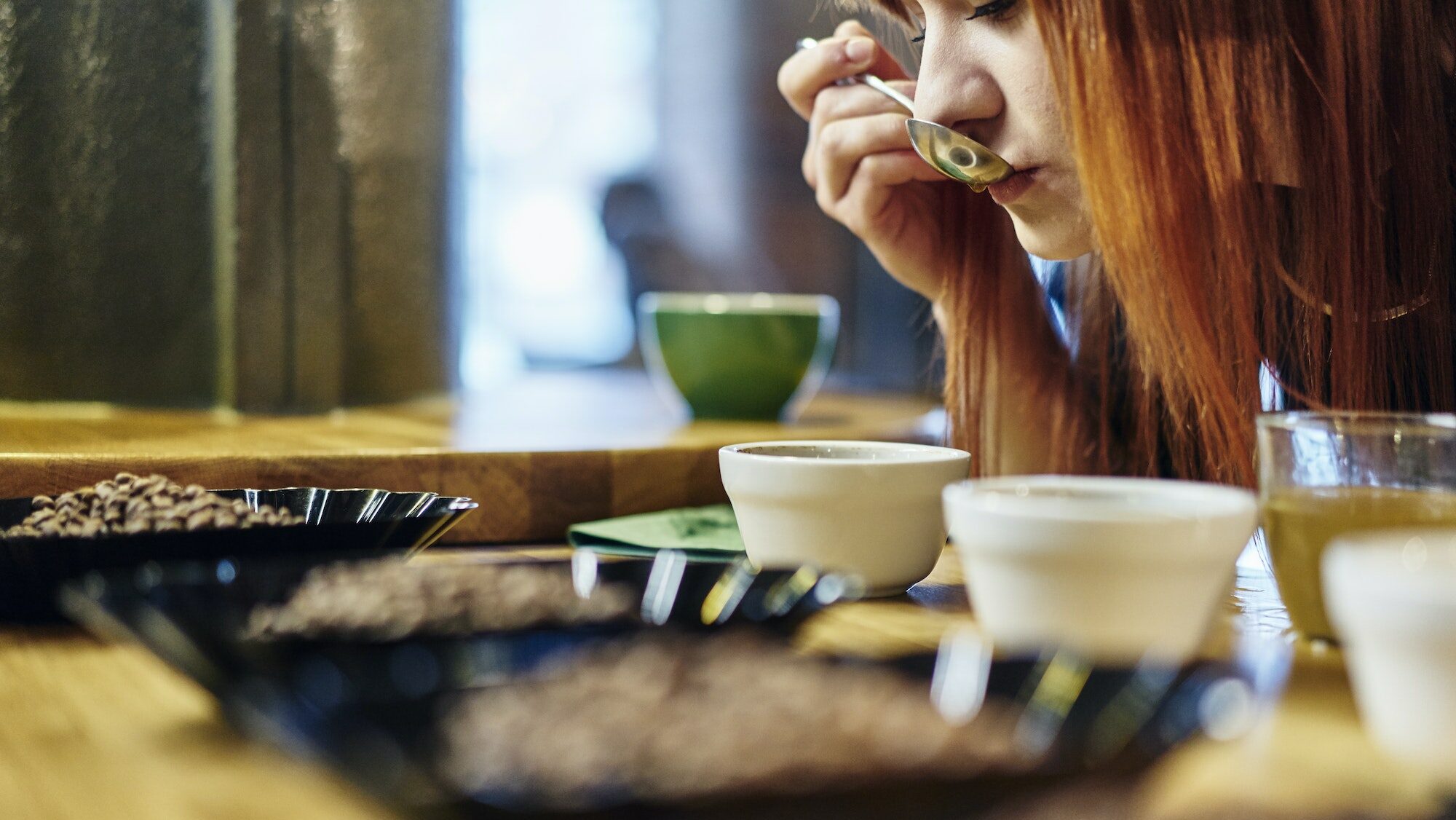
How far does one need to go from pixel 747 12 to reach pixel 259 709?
3.48 meters

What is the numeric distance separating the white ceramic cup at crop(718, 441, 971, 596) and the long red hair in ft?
0.70

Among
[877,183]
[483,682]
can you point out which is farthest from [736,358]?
[483,682]

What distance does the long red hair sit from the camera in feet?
2.55

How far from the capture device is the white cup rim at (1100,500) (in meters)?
0.53

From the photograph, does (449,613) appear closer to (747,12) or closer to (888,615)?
(888,615)

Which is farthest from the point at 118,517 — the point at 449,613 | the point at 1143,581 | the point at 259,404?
the point at 259,404

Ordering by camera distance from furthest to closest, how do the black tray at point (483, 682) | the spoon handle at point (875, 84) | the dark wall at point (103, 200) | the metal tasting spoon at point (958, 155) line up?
1. the dark wall at point (103, 200)
2. the spoon handle at point (875, 84)
3. the metal tasting spoon at point (958, 155)
4. the black tray at point (483, 682)

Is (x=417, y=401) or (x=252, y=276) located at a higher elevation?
(x=252, y=276)

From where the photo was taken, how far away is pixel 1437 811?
0.39 meters

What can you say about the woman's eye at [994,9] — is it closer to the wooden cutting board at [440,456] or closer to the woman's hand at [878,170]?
the woman's hand at [878,170]

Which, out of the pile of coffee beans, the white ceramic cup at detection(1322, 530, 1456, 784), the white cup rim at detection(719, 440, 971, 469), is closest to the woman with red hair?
the white cup rim at detection(719, 440, 971, 469)

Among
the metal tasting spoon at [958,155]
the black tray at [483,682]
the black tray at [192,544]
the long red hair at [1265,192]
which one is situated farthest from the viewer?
the metal tasting spoon at [958,155]

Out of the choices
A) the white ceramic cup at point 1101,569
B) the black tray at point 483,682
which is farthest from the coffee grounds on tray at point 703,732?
the white ceramic cup at point 1101,569

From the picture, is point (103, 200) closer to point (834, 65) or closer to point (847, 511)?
point (834, 65)
